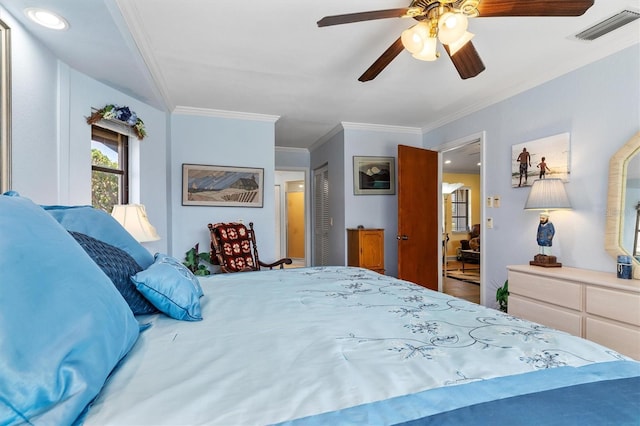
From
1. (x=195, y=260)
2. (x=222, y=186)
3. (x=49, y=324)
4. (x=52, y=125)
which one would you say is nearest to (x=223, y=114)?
(x=222, y=186)

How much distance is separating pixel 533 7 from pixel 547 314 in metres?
2.11

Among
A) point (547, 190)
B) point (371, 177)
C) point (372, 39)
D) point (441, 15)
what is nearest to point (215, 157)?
point (371, 177)

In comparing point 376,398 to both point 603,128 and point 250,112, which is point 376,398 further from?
point 250,112

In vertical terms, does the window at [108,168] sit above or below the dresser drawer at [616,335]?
above

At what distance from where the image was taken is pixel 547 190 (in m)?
2.70

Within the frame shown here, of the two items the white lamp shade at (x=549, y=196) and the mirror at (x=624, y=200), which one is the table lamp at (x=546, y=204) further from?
the mirror at (x=624, y=200)

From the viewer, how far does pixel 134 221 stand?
2428 millimetres

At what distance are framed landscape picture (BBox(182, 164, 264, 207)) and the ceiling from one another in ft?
2.43

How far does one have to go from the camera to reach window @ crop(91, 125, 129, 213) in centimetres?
289

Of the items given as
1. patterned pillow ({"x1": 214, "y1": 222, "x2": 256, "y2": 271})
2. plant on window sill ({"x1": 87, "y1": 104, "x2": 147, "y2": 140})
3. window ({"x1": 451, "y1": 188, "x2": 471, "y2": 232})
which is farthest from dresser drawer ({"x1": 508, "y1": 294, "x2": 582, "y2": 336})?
window ({"x1": 451, "y1": 188, "x2": 471, "y2": 232})

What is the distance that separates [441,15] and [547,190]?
1.82 meters

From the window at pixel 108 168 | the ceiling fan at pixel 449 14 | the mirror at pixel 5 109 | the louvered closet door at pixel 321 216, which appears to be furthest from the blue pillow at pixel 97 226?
the louvered closet door at pixel 321 216

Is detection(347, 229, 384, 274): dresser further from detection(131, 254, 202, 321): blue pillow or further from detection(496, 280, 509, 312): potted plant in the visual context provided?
detection(131, 254, 202, 321): blue pillow

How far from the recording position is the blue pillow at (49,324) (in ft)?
1.81
